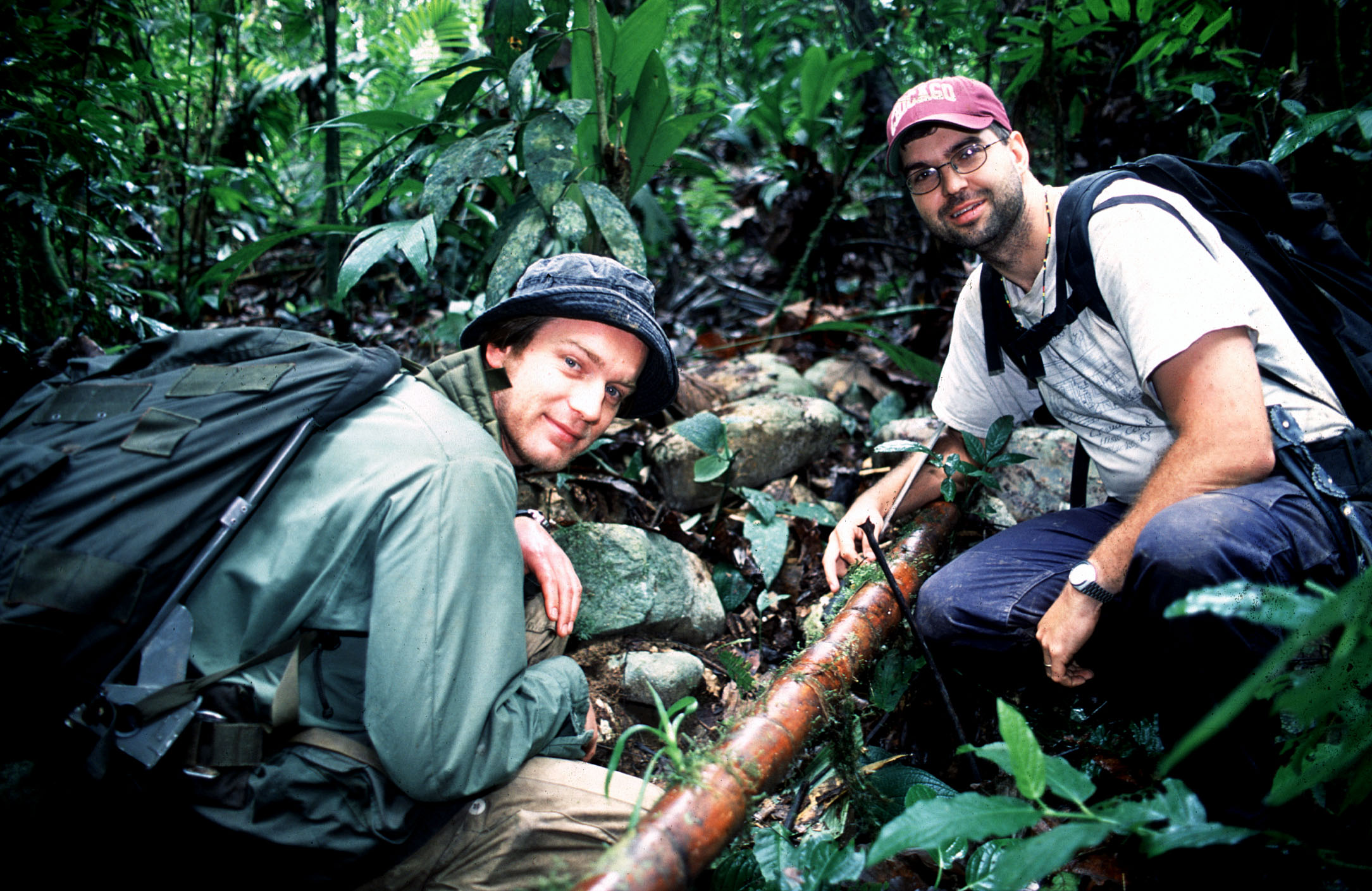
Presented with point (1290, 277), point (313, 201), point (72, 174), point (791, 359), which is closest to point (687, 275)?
point (791, 359)

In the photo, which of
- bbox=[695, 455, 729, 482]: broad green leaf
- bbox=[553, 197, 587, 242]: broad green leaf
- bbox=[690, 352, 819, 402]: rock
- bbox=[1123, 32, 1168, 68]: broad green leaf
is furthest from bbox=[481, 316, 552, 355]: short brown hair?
bbox=[1123, 32, 1168, 68]: broad green leaf

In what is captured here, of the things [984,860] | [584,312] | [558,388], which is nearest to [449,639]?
[558,388]

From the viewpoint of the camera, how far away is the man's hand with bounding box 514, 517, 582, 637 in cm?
241

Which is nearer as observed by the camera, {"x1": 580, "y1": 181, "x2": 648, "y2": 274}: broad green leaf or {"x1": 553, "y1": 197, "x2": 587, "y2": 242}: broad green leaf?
{"x1": 553, "y1": 197, "x2": 587, "y2": 242}: broad green leaf

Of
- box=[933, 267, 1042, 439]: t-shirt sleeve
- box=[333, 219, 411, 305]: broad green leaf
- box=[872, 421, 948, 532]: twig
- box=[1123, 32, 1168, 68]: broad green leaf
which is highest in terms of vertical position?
box=[1123, 32, 1168, 68]: broad green leaf

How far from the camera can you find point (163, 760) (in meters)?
1.69

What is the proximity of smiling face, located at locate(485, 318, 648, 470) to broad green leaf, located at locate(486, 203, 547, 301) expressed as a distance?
0.92 meters

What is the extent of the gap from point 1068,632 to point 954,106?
1.84m

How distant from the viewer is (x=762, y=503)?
11.7 ft

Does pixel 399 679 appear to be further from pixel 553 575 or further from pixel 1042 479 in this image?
pixel 1042 479

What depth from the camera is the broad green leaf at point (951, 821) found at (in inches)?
49.3

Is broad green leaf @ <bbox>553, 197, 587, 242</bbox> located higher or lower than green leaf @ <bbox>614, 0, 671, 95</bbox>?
lower

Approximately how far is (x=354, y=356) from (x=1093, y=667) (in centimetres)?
244

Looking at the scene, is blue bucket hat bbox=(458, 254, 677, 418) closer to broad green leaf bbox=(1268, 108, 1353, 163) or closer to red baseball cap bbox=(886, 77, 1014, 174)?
red baseball cap bbox=(886, 77, 1014, 174)
